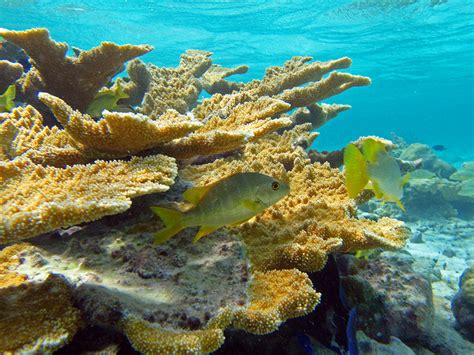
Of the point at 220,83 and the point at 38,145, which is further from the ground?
the point at 220,83

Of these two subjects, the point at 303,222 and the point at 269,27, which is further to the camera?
the point at 269,27

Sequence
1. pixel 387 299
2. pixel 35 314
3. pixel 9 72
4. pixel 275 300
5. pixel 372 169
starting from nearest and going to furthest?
pixel 35 314 < pixel 275 300 < pixel 372 169 < pixel 387 299 < pixel 9 72

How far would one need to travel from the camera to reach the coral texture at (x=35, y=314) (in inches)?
63.6

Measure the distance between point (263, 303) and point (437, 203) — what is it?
51.7 ft

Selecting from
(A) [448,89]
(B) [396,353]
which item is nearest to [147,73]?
(B) [396,353]

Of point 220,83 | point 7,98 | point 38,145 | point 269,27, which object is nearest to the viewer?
point 38,145

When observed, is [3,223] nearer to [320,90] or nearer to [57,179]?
[57,179]

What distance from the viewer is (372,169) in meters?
2.32

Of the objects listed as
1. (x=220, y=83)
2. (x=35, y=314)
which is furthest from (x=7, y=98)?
(x=220, y=83)

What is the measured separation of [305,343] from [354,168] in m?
1.40

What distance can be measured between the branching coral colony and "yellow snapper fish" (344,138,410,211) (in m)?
0.38

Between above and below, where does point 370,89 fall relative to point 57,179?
above

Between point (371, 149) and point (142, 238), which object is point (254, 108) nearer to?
point (371, 149)

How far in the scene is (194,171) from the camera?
3.42 metres
